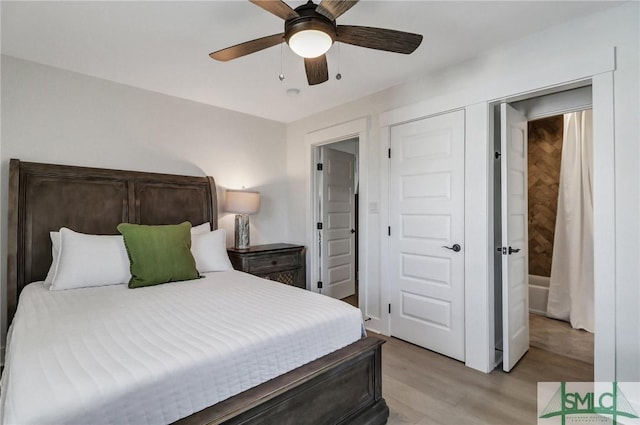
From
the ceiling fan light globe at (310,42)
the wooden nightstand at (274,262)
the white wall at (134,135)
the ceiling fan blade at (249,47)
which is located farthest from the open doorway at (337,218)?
the ceiling fan light globe at (310,42)

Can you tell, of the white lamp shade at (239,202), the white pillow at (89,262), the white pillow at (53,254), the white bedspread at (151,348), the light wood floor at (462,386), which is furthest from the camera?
the white lamp shade at (239,202)

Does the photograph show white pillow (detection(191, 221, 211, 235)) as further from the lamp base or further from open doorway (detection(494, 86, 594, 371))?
open doorway (detection(494, 86, 594, 371))

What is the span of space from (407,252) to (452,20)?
185 centimetres

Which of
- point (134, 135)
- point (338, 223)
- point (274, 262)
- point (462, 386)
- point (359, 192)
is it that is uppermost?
point (134, 135)

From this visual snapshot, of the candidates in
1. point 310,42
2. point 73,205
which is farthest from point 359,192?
point 73,205

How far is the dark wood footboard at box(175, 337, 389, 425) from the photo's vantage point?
117 centimetres

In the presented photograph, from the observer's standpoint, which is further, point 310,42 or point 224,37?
point 224,37

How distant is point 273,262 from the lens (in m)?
3.49

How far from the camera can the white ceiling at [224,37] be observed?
1.84 m

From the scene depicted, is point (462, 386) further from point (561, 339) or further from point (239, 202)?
point (239, 202)

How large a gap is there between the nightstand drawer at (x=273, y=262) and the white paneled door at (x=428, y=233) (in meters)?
1.22

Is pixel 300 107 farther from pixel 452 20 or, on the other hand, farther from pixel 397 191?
pixel 452 20

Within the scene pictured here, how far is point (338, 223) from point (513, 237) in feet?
7.26

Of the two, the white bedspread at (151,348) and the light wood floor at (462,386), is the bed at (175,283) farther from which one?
the light wood floor at (462,386)
